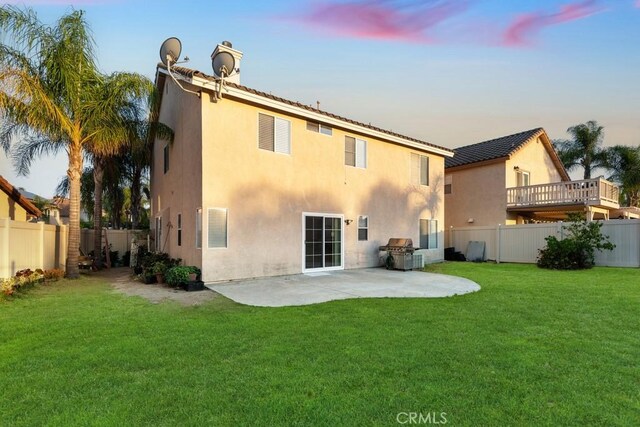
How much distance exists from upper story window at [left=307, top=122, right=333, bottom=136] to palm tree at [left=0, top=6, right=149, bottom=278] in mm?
5580

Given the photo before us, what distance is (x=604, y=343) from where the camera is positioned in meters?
4.61

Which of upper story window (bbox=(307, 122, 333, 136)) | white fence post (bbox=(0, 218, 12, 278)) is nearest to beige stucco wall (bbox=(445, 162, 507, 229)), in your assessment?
upper story window (bbox=(307, 122, 333, 136))

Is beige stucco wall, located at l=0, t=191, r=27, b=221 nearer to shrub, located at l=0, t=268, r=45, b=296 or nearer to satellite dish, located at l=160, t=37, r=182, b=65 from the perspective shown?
shrub, located at l=0, t=268, r=45, b=296

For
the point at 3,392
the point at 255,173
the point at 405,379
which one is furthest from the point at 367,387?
the point at 255,173

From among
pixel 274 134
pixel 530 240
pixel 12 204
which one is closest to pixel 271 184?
pixel 274 134

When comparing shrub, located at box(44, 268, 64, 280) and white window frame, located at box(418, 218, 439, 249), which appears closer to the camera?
shrub, located at box(44, 268, 64, 280)

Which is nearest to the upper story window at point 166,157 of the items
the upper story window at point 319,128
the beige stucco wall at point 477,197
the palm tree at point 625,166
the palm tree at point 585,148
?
the upper story window at point 319,128

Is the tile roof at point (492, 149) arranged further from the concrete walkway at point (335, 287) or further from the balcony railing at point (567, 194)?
the concrete walkway at point (335, 287)

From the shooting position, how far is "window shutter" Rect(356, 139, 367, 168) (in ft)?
45.6

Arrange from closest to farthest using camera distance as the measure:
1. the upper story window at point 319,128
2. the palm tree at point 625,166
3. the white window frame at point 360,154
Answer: the upper story window at point 319,128
the white window frame at point 360,154
the palm tree at point 625,166

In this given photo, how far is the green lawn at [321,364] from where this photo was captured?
2951mm

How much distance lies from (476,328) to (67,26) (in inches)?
542

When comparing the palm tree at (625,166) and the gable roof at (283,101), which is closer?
the gable roof at (283,101)

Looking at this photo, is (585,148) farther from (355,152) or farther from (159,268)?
(159,268)
